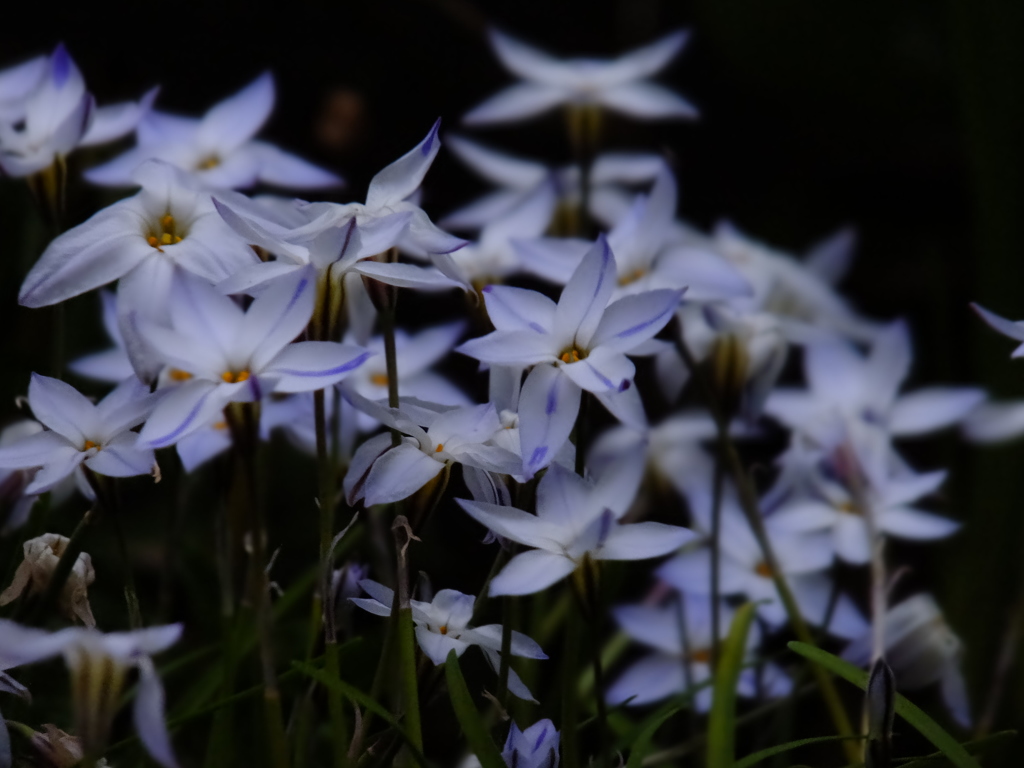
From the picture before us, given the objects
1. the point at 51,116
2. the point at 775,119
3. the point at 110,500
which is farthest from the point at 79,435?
the point at 775,119

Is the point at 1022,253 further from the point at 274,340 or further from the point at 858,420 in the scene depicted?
the point at 274,340

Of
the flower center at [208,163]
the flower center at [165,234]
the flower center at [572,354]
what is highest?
the flower center at [165,234]

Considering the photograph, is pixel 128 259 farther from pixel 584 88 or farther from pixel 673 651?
pixel 584 88

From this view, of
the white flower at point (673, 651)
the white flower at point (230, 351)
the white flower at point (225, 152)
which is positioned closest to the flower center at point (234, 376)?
the white flower at point (230, 351)

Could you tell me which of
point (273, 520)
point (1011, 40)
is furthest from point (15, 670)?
point (1011, 40)

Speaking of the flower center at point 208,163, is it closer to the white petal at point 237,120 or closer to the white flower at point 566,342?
the white petal at point 237,120

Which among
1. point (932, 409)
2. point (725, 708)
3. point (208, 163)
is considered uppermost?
point (208, 163)

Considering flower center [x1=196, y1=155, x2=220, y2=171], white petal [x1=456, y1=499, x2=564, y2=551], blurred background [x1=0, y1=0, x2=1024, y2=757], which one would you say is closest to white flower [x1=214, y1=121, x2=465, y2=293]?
white petal [x1=456, y1=499, x2=564, y2=551]
